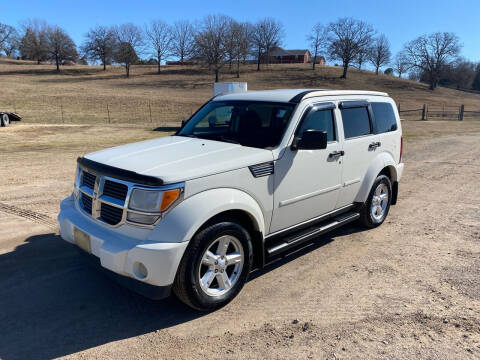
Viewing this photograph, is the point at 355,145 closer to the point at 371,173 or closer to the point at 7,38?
the point at 371,173

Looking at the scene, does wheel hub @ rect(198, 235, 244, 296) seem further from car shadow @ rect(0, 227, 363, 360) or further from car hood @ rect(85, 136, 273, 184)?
car hood @ rect(85, 136, 273, 184)

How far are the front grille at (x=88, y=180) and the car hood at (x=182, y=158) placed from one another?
0.16 metres

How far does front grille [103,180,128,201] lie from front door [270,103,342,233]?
1.46 meters

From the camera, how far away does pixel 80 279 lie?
400cm

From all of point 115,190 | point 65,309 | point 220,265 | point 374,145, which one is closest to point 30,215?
point 65,309

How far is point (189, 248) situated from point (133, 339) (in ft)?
2.83

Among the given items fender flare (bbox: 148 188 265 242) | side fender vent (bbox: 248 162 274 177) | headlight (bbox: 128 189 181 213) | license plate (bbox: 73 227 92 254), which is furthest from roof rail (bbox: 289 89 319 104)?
license plate (bbox: 73 227 92 254)

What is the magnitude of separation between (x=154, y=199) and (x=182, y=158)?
2.02ft

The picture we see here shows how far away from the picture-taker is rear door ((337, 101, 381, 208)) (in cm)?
478

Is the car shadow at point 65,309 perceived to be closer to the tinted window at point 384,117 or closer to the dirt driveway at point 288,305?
the dirt driveway at point 288,305

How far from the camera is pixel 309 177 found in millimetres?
4207

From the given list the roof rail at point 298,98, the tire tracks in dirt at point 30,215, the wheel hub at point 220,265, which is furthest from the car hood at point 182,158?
the tire tracks in dirt at point 30,215

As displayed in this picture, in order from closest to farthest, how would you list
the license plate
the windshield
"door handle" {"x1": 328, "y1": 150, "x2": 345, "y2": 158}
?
the license plate, the windshield, "door handle" {"x1": 328, "y1": 150, "x2": 345, "y2": 158}

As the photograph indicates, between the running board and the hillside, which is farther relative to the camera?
the hillside
